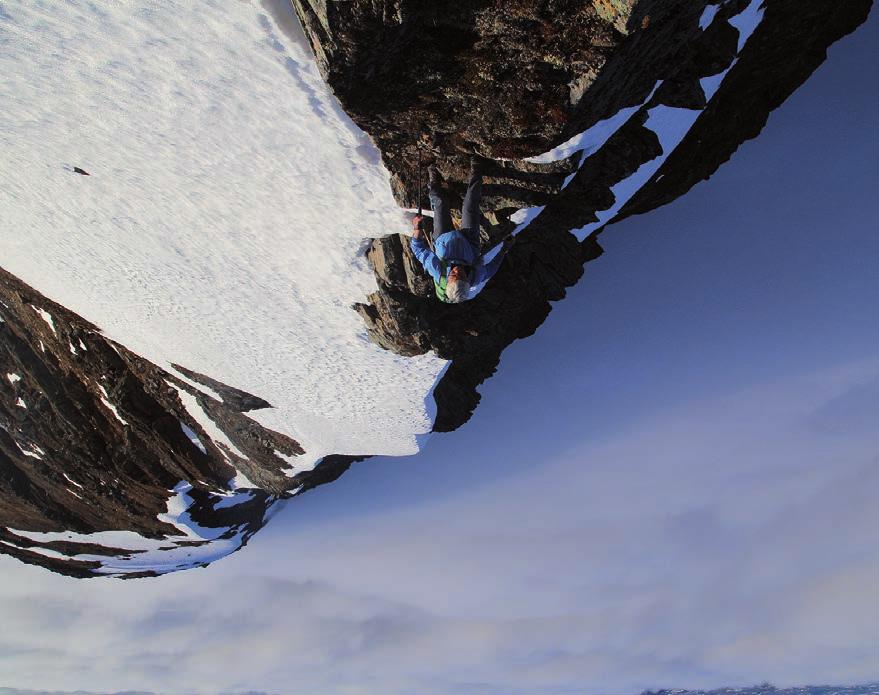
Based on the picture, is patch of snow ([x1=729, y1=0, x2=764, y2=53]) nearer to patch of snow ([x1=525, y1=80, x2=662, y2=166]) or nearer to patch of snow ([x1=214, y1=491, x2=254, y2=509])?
patch of snow ([x1=525, y1=80, x2=662, y2=166])

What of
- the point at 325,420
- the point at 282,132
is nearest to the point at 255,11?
the point at 282,132

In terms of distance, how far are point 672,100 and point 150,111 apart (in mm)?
9324

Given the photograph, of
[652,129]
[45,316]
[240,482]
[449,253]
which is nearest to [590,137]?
[652,129]

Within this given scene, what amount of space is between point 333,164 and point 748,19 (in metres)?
7.29

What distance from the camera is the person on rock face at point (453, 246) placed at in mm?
8430

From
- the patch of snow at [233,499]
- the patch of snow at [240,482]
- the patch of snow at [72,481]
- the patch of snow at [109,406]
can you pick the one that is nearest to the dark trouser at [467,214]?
the patch of snow at [109,406]

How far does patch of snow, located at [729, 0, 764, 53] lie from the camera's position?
25.1 ft

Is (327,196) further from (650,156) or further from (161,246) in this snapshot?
(650,156)

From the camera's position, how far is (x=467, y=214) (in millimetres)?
8703

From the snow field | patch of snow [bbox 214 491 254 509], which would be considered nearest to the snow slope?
the snow field

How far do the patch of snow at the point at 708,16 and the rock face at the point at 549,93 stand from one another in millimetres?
32

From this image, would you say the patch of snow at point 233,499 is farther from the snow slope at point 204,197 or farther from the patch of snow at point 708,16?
the patch of snow at point 708,16

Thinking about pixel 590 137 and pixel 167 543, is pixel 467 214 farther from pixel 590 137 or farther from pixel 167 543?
pixel 167 543

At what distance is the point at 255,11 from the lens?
6.80m
